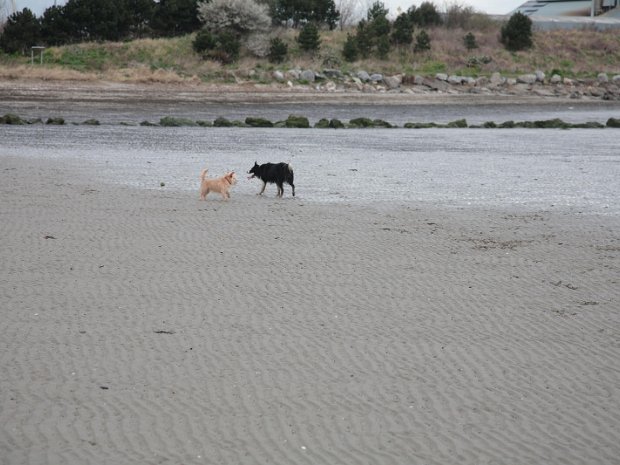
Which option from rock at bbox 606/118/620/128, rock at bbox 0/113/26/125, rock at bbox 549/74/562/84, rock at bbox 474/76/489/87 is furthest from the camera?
rock at bbox 549/74/562/84

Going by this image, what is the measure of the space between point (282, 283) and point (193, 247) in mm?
1999

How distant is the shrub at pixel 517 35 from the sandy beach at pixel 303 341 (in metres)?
61.9

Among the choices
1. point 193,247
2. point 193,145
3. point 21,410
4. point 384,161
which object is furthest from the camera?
point 193,145

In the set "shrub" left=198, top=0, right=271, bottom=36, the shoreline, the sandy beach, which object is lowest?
the sandy beach

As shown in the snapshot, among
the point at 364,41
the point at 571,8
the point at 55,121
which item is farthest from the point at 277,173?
the point at 571,8

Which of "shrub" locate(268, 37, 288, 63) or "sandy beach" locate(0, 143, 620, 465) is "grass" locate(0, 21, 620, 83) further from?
"sandy beach" locate(0, 143, 620, 465)

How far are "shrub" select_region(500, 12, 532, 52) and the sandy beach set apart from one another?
61.9m

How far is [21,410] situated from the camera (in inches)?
225

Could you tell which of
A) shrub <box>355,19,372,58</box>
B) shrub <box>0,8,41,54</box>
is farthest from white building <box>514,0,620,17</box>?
shrub <box>0,8,41,54</box>

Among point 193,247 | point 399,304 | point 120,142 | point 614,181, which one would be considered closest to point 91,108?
point 120,142

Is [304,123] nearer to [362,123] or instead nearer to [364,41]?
[362,123]

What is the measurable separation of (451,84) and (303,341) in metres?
53.8

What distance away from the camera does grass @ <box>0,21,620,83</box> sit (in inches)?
2028

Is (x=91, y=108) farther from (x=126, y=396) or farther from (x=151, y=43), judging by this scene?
(x=126, y=396)
